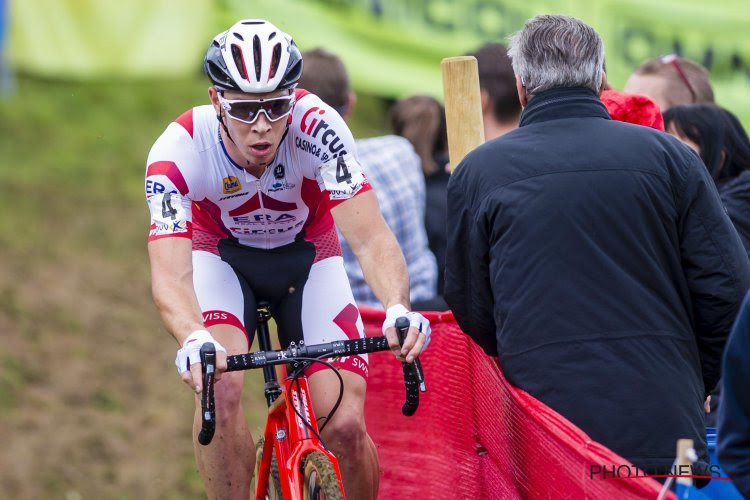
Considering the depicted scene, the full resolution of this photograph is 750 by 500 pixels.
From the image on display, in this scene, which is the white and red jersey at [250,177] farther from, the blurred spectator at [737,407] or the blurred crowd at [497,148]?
the blurred spectator at [737,407]

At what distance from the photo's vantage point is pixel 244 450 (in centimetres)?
500

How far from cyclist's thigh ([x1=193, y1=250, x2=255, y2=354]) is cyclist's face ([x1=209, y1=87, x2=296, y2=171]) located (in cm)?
69

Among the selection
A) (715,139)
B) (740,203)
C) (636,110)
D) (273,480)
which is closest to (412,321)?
(273,480)

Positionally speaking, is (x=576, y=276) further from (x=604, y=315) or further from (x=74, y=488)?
(x=74, y=488)

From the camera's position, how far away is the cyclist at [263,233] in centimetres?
457

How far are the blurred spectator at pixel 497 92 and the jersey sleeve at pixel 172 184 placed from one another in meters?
1.82

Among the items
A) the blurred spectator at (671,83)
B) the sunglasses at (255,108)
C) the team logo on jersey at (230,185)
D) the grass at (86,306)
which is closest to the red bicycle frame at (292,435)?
the team logo on jersey at (230,185)

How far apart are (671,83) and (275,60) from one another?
2882 mm

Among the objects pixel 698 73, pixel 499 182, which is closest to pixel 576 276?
pixel 499 182

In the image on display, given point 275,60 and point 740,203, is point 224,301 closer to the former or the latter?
point 275,60

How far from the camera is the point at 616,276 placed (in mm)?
4004

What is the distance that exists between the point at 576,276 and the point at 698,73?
311 centimetres

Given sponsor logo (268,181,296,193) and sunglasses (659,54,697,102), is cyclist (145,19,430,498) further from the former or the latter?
sunglasses (659,54,697,102)

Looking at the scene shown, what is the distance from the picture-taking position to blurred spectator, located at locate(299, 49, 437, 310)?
644 centimetres
